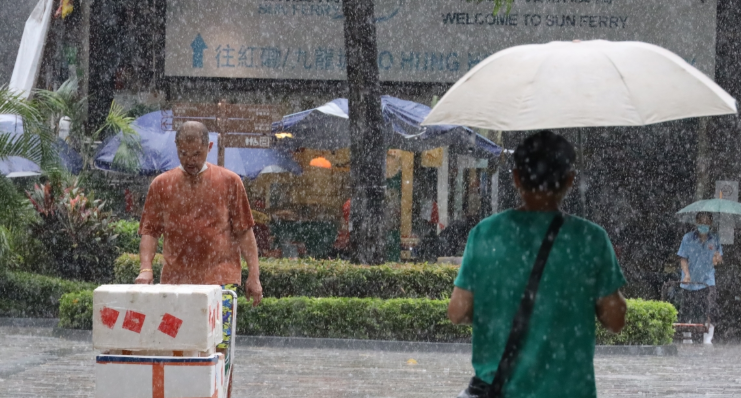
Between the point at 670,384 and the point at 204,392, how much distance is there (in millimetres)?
6114

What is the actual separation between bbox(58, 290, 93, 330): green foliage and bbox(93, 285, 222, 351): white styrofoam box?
829cm

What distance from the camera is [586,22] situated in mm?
A: 18609

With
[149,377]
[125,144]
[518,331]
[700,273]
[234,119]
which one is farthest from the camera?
[125,144]

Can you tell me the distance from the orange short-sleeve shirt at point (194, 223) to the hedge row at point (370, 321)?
20.2 ft

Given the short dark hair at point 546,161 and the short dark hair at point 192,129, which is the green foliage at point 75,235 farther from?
the short dark hair at point 546,161

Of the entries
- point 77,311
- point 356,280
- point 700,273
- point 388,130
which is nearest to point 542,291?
point 356,280

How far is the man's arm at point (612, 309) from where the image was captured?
318 centimetres

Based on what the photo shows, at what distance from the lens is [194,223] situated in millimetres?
5770

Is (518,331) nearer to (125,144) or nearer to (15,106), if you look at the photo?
(15,106)

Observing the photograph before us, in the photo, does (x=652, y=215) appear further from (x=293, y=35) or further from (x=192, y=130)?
(x=192, y=130)

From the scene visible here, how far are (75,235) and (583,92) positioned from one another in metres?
12.7

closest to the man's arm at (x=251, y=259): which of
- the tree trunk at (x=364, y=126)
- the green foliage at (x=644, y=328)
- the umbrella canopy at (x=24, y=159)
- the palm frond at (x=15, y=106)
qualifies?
the palm frond at (x=15, y=106)

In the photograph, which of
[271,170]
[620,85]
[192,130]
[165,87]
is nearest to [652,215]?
[271,170]

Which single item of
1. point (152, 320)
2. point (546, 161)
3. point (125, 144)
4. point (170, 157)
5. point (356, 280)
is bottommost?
point (356, 280)
